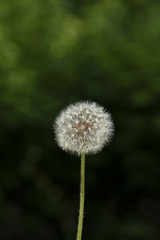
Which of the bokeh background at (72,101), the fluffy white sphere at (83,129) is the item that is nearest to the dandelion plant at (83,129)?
the fluffy white sphere at (83,129)

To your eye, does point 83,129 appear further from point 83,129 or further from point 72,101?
point 72,101

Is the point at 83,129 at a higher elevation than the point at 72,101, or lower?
lower

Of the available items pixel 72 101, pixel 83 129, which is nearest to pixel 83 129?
pixel 83 129

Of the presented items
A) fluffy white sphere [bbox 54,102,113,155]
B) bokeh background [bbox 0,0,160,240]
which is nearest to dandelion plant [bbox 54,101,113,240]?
fluffy white sphere [bbox 54,102,113,155]

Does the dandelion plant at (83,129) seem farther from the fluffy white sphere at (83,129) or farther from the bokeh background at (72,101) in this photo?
the bokeh background at (72,101)

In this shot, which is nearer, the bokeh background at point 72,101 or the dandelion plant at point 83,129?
the dandelion plant at point 83,129

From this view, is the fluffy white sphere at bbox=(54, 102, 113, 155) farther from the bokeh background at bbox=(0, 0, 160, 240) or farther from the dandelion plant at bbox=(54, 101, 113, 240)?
the bokeh background at bbox=(0, 0, 160, 240)
